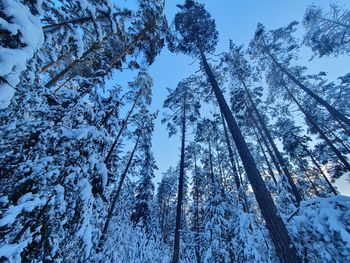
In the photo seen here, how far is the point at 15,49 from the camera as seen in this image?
6.82ft

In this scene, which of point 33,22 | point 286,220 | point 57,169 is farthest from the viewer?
point 286,220

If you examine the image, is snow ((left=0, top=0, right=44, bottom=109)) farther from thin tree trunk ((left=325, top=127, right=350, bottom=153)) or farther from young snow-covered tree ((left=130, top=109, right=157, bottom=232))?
thin tree trunk ((left=325, top=127, right=350, bottom=153))

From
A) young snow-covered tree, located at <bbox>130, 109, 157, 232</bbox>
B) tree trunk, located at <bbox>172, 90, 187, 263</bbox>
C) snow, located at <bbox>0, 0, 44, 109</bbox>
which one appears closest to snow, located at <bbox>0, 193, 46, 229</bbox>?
snow, located at <bbox>0, 0, 44, 109</bbox>

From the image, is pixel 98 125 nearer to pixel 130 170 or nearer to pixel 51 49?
pixel 51 49

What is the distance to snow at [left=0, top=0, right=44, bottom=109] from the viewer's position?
1916 millimetres

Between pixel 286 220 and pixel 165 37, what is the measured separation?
31.7 feet

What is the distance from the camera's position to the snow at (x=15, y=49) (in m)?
1.92

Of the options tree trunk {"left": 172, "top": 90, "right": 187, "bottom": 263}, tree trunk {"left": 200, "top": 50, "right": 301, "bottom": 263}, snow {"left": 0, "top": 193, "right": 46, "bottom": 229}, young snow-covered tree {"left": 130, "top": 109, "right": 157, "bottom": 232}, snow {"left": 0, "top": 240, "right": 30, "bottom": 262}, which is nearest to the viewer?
snow {"left": 0, "top": 240, "right": 30, "bottom": 262}

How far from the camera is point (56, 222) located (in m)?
3.01

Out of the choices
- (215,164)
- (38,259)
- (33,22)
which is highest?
(215,164)

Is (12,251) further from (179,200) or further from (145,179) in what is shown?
(145,179)

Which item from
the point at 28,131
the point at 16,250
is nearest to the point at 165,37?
the point at 28,131

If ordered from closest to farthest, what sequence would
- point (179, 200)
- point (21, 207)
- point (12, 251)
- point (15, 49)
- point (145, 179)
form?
point (15, 49), point (12, 251), point (21, 207), point (179, 200), point (145, 179)

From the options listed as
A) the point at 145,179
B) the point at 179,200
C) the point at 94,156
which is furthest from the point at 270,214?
the point at 145,179
